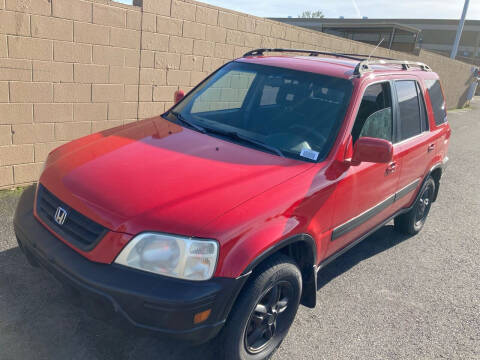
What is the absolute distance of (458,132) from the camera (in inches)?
551

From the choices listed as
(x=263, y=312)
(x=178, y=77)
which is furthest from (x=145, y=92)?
(x=263, y=312)

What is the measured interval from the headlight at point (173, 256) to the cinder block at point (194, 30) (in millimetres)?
4764

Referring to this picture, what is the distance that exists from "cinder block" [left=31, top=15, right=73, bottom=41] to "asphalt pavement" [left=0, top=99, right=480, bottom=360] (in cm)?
180

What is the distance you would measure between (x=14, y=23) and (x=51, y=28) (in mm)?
398

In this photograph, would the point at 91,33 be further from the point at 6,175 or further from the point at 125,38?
the point at 6,175

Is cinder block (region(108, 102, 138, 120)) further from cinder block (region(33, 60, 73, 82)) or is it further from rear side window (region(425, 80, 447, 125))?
rear side window (region(425, 80, 447, 125))

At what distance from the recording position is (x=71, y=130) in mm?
5285

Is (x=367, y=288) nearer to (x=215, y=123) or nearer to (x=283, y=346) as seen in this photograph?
(x=283, y=346)

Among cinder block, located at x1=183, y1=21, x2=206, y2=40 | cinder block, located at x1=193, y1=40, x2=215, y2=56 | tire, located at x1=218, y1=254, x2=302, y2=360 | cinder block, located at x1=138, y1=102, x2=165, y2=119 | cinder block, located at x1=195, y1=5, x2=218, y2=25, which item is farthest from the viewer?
cinder block, located at x1=193, y1=40, x2=215, y2=56

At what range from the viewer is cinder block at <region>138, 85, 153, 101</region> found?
5926 mm

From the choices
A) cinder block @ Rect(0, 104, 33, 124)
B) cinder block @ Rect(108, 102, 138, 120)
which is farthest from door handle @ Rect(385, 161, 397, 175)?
cinder block @ Rect(0, 104, 33, 124)

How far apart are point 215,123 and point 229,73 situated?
814 millimetres

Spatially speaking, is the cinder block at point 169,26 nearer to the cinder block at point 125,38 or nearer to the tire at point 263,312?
the cinder block at point 125,38

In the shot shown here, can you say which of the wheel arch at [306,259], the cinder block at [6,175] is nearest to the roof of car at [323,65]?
the wheel arch at [306,259]
